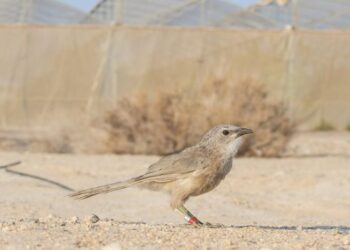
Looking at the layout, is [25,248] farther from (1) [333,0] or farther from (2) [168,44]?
(1) [333,0]

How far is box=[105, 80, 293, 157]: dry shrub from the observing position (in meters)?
18.7

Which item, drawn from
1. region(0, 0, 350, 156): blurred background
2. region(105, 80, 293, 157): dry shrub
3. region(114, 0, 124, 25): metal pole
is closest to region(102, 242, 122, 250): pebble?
region(105, 80, 293, 157): dry shrub

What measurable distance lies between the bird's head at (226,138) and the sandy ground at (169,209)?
24.0 inches

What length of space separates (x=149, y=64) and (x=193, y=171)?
20.3m

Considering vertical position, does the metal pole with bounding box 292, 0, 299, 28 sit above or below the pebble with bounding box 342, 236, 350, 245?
below

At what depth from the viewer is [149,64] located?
1123 inches

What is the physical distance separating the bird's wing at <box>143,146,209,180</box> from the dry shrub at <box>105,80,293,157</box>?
984 centimetres

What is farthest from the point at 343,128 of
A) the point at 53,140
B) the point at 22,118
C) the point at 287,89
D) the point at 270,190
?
the point at 270,190

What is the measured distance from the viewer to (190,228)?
8133mm

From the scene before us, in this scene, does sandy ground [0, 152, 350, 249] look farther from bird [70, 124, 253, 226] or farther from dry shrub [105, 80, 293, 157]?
dry shrub [105, 80, 293, 157]

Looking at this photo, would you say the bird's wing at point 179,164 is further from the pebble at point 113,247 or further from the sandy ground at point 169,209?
the pebble at point 113,247

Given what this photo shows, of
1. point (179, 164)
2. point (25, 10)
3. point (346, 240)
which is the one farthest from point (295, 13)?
point (346, 240)

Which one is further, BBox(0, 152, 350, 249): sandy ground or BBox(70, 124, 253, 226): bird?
BBox(70, 124, 253, 226): bird

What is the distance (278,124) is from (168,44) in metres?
9.73
